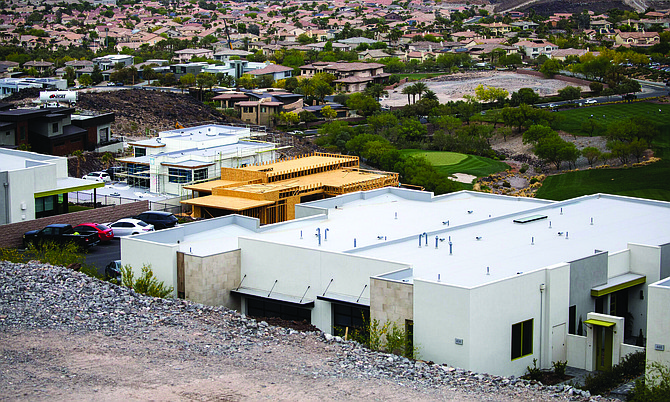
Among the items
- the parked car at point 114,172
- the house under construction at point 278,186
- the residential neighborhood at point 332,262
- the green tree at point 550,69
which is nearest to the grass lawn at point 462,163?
the residential neighborhood at point 332,262

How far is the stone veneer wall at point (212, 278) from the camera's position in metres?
26.8

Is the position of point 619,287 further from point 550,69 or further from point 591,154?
point 550,69

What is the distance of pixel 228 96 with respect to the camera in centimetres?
9881

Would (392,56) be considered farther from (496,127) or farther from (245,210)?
(245,210)

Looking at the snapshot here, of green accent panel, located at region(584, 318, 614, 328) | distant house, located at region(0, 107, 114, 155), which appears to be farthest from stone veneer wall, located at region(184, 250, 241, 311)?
distant house, located at region(0, 107, 114, 155)

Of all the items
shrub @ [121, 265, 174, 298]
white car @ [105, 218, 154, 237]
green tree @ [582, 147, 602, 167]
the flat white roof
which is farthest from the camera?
green tree @ [582, 147, 602, 167]

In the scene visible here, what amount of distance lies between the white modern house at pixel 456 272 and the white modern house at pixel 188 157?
15658 millimetres

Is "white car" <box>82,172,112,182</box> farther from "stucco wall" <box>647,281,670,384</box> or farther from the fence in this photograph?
"stucco wall" <box>647,281,670,384</box>

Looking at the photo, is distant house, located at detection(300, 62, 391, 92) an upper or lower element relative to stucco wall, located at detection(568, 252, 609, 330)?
upper

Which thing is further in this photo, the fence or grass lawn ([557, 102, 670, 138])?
grass lawn ([557, 102, 670, 138])

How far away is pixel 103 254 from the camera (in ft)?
117

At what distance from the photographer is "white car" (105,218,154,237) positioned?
38.5m

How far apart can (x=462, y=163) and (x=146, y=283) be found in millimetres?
53029

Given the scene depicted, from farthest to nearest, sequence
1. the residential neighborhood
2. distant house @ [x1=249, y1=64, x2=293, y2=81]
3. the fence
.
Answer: distant house @ [x1=249, y1=64, x2=293, y2=81]
the fence
the residential neighborhood
